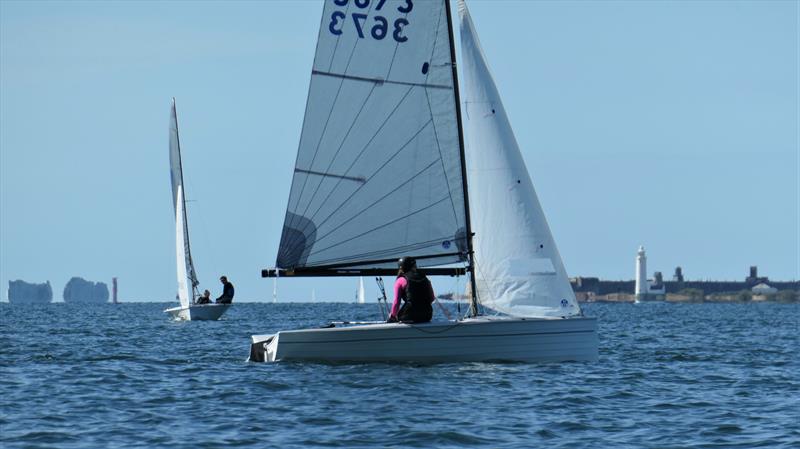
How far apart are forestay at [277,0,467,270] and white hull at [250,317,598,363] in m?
2.06

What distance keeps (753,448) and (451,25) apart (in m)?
12.1

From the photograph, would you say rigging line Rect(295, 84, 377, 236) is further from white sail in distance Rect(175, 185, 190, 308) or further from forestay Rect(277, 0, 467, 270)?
white sail in distance Rect(175, 185, 190, 308)

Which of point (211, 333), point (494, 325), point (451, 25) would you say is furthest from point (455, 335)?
point (211, 333)

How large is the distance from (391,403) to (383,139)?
25.1 feet

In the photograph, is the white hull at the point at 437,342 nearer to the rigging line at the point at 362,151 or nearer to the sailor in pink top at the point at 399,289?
the sailor in pink top at the point at 399,289

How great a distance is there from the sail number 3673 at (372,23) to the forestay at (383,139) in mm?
19

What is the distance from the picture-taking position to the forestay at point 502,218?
25.8 meters

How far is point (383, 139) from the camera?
86.4 feet

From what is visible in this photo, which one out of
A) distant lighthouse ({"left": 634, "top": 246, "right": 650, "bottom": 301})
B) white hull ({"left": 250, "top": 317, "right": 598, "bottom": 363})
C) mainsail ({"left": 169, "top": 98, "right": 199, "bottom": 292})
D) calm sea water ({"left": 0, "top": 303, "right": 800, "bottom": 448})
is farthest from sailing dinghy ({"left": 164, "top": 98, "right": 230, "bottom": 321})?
distant lighthouse ({"left": 634, "top": 246, "right": 650, "bottom": 301})

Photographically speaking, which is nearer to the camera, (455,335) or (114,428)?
(114,428)

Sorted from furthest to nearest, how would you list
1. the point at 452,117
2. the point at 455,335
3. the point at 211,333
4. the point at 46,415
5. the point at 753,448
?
the point at 211,333 < the point at 452,117 < the point at 455,335 < the point at 46,415 < the point at 753,448

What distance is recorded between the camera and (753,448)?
664 inches

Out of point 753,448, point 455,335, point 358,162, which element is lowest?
point 753,448

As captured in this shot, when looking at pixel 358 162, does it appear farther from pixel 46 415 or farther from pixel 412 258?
pixel 46 415
